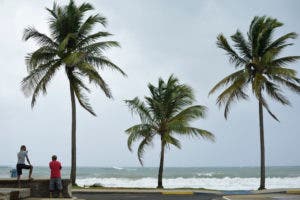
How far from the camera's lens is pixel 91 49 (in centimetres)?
3094

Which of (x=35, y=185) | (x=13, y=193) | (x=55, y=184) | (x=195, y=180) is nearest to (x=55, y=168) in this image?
(x=55, y=184)

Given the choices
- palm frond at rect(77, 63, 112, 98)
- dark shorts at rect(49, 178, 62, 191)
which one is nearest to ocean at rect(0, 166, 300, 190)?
dark shorts at rect(49, 178, 62, 191)

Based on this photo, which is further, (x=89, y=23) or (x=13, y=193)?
(x=89, y=23)

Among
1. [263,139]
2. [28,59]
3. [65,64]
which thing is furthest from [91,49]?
[263,139]

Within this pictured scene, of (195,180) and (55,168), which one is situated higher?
(55,168)

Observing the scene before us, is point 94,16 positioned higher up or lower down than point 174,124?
higher up

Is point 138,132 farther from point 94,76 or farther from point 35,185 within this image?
point 35,185

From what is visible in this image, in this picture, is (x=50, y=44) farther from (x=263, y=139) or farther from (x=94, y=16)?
(x=263, y=139)

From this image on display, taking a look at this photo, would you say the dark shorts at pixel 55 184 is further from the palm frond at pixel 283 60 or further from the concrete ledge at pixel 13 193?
the palm frond at pixel 283 60

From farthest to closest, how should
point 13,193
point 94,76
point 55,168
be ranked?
point 94,76, point 55,168, point 13,193

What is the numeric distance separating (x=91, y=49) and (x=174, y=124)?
7.44 metres

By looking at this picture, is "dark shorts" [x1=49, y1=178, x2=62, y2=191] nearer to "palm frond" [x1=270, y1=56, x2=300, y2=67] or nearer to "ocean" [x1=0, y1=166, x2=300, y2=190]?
"ocean" [x1=0, y1=166, x2=300, y2=190]

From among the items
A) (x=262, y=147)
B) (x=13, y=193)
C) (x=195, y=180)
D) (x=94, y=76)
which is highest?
(x=94, y=76)

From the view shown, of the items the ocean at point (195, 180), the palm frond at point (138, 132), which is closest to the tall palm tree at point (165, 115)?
the palm frond at point (138, 132)
